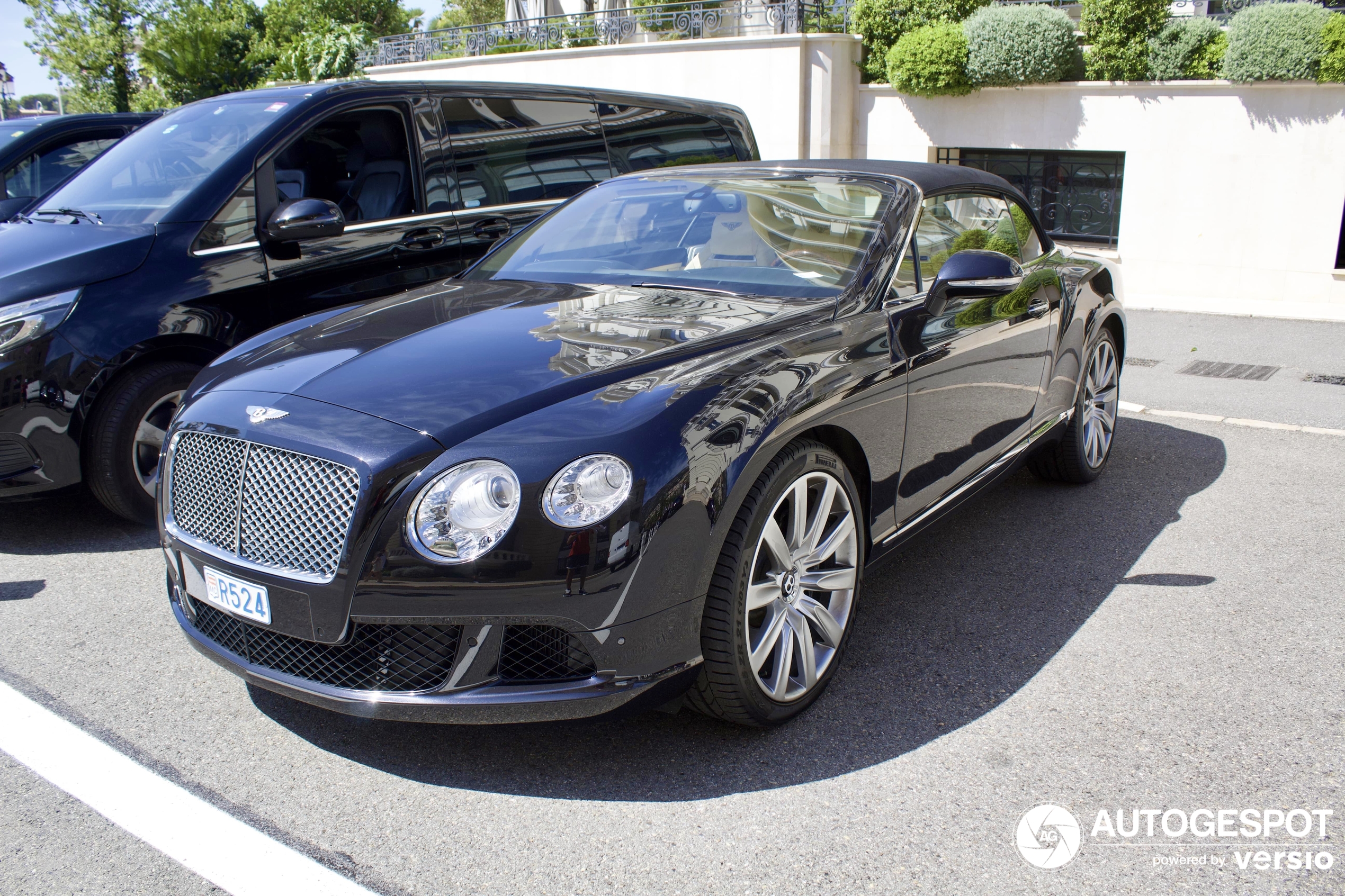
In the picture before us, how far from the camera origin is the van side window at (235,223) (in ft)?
15.7

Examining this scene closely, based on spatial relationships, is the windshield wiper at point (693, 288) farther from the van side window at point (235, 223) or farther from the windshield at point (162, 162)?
the windshield at point (162, 162)

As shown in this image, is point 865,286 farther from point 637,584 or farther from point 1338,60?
point 1338,60

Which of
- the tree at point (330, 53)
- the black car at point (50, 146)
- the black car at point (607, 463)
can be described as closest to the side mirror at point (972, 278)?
the black car at point (607, 463)

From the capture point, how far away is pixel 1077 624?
365cm

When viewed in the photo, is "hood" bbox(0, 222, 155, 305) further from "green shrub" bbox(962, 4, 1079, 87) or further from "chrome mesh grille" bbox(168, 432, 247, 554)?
"green shrub" bbox(962, 4, 1079, 87)

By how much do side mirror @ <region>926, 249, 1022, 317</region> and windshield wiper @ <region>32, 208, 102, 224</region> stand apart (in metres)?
3.93

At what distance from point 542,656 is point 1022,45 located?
13.7m

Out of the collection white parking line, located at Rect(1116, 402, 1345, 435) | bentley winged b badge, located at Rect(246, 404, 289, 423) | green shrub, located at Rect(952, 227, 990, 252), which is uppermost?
green shrub, located at Rect(952, 227, 990, 252)

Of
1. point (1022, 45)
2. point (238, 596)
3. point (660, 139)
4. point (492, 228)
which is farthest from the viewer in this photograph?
point (1022, 45)

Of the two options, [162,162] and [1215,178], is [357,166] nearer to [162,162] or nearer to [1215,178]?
[162,162]

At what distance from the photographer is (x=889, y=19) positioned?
15742 mm

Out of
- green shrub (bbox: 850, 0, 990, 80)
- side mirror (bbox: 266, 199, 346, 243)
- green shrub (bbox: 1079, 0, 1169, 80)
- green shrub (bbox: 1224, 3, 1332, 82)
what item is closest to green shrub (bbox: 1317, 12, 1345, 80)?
green shrub (bbox: 1224, 3, 1332, 82)

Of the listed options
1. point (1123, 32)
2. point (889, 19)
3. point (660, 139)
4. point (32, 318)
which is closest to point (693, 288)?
point (32, 318)

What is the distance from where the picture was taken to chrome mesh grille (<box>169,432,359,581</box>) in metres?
2.50
